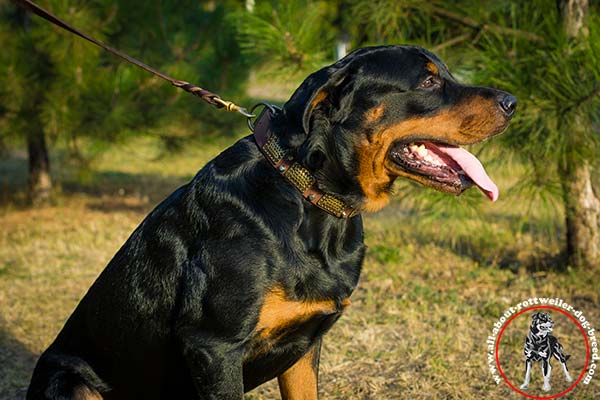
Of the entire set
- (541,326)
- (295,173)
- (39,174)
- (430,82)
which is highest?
(430,82)

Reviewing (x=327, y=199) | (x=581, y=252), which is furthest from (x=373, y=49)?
(x=581, y=252)

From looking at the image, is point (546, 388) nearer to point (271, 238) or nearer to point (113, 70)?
point (271, 238)

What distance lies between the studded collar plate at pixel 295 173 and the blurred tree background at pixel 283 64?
2.60m

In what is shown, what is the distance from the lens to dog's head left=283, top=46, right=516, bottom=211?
293 cm

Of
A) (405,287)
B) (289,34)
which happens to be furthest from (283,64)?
(405,287)

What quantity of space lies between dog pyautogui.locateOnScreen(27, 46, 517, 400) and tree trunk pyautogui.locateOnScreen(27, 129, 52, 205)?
6358 mm

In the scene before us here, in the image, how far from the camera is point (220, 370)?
2732mm

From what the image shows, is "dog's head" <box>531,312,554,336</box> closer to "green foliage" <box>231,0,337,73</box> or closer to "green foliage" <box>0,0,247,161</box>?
"green foliage" <box>231,0,337,73</box>

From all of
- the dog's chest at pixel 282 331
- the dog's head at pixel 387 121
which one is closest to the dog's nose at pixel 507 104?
the dog's head at pixel 387 121

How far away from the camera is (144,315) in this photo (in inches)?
118

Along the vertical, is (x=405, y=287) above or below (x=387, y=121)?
below

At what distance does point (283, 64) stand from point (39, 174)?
4.56 metres

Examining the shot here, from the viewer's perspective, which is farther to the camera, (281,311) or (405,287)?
(405,287)

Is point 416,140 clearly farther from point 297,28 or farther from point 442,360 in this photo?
point 297,28
